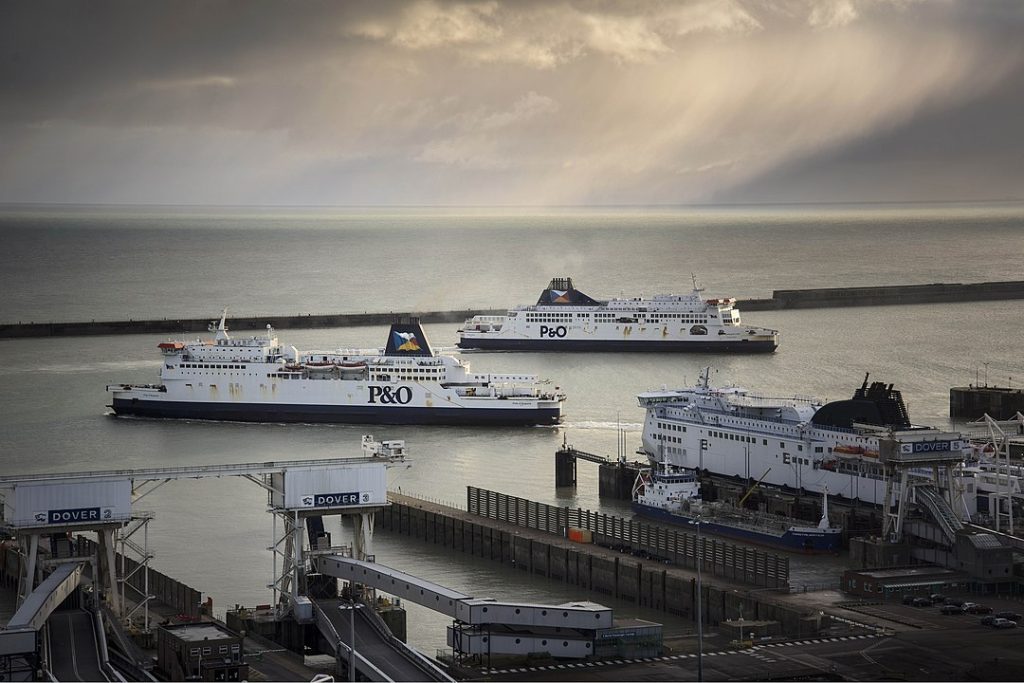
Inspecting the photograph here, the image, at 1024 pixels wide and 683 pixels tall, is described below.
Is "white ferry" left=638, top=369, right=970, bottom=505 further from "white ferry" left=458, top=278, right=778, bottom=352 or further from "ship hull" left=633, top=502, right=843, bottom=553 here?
"white ferry" left=458, top=278, right=778, bottom=352

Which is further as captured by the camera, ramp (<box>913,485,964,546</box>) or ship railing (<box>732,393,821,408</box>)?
ship railing (<box>732,393,821,408</box>)

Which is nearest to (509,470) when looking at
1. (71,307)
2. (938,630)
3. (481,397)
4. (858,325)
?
(481,397)

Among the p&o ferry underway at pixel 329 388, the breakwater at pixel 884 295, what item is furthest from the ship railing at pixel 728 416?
the breakwater at pixel 884 295

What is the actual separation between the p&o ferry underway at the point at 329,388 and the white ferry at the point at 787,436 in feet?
32.8

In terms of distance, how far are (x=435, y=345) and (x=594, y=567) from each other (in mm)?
41009

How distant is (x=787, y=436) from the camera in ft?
115

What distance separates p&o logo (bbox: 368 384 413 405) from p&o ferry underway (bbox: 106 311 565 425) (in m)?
0.03

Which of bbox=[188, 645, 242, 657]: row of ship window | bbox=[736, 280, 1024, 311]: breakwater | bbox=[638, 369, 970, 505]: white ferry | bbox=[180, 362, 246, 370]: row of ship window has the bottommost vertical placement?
bbox=[188, 645, 242, 657]: row of ship window

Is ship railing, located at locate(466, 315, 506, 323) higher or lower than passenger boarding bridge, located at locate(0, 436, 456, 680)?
higher

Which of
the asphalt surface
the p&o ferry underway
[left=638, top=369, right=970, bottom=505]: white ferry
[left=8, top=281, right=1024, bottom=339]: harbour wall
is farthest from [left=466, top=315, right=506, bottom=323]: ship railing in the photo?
the asphalt surface

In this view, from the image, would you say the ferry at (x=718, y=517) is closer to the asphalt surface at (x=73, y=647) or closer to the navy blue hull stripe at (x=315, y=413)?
the asphalt surface at (x=73, y=647)

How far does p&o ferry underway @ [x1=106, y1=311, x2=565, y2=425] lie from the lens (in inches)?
1923

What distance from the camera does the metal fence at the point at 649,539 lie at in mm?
26375

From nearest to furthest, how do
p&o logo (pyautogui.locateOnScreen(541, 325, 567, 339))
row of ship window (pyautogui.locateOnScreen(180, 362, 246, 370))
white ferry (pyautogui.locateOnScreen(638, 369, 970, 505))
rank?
white ferry (pyautogui.locateOnScreen(638, 369, 970, 505))
row of ship window (pyautogui.locateOnScreen(180, 362, 246, 370))
p&o logo (pyautogui.locateOnScreen(541, 325, 567, 339))
